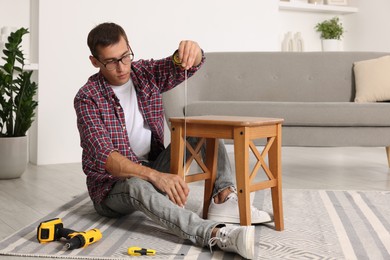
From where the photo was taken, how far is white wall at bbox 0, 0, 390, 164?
3.83 m

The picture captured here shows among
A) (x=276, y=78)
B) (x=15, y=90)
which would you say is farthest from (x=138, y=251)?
(x=276, y=78)

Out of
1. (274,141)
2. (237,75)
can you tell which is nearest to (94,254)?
(274,141)

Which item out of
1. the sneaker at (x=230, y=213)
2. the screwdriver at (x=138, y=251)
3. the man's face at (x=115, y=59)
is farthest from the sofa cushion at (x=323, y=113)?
the screwdriver at (x=138, y=251)

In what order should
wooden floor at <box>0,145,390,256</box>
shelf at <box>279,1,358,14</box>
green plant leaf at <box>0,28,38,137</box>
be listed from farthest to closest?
shelf at <box>279,1,358,14</box> < green plant leaf at <box>0,28,38,137</box> < wooden floor at <box>0,145,390,256</box>

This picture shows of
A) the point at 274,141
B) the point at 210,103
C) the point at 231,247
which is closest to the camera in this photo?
the point at 231,247

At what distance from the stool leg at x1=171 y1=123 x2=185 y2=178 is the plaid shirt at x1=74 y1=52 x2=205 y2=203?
153 millimetres

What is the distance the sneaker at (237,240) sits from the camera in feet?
5.25

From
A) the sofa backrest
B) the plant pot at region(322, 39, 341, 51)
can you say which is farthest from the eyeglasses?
the plant pot at region(322, 39, 341, 51)

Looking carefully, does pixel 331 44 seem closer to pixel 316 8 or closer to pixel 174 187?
pixel 316 8

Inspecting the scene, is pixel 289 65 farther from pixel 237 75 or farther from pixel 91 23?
pixel 91 23

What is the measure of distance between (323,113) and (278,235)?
1.42 metres

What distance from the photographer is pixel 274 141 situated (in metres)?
2.00

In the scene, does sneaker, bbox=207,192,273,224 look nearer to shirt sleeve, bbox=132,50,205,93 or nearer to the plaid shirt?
the plaid shirt

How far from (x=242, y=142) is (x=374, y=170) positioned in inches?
84.9
